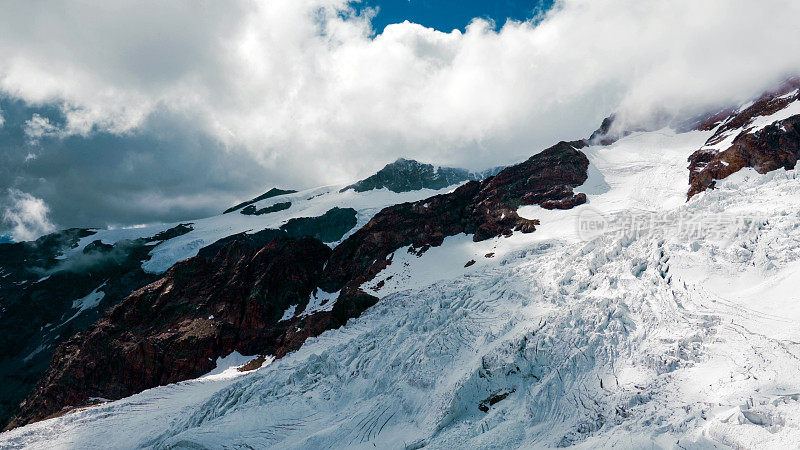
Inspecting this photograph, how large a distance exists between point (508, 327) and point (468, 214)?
35482 mm

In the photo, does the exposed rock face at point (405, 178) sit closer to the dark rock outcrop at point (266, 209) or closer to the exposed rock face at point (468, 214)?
the dark rock outcrop at point (266, 209)

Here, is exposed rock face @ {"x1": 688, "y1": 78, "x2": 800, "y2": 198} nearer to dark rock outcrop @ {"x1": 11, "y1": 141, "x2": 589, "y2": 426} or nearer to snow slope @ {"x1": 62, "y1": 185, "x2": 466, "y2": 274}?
dark rock outcrop @ {"x1": 11, "y1": 141, "x2": 589, "y2": 426}

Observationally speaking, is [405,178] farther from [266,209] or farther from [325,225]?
[266,209]

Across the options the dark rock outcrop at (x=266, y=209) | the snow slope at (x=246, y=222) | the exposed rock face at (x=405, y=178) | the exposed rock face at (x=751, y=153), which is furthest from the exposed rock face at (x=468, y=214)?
the dark rock outcrop at (x=266, y=209)

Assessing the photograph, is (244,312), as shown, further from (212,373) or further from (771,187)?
(771,187)

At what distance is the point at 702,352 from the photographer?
59.4ft

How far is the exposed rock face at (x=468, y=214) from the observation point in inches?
2104

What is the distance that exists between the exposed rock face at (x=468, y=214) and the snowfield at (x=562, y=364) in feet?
45.4

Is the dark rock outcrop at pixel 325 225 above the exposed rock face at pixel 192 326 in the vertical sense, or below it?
above

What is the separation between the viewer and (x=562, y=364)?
21.4 meters

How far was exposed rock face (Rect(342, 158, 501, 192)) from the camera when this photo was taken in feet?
608

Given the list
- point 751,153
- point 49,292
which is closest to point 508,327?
point 751,153

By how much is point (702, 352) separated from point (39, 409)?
229 ft

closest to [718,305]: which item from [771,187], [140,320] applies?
[771,187]
